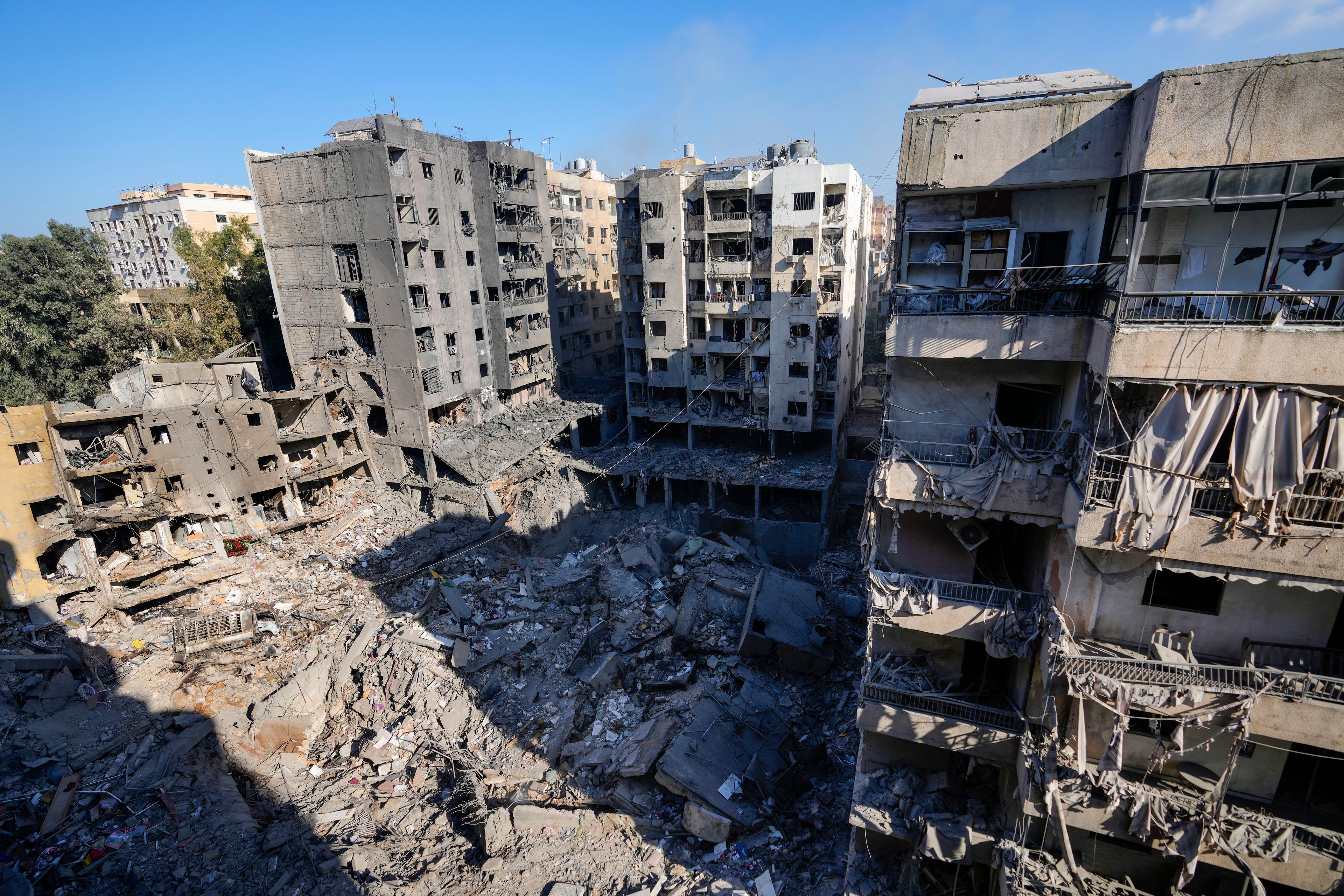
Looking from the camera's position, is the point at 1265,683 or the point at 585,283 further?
the point at 585,283

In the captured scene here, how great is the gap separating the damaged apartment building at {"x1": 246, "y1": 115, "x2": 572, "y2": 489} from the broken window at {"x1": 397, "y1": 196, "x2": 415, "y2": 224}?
2.5 inches

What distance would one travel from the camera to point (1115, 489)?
8.95m

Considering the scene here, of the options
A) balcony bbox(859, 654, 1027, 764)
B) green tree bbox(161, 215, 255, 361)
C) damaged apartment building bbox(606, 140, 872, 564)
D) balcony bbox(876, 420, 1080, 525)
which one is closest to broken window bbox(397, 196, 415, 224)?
damaged apartment building bbox(606, 140, 872, 564)

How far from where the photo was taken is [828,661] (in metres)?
18.2

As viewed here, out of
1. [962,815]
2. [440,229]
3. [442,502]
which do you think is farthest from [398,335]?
[962,815]

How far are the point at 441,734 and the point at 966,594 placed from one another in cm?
1458

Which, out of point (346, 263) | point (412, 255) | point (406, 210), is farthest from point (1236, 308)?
point (346, 263)

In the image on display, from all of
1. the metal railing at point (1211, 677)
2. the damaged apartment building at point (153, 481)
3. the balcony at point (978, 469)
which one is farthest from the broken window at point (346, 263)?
the metal railing at point (1211, 677)

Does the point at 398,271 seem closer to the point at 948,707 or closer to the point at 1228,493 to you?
the point at 948,707

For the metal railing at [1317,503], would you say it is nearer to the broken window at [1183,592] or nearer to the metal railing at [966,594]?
the broken window at [1183,592]

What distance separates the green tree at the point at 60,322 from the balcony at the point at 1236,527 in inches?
1644

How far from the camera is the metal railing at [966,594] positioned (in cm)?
1067

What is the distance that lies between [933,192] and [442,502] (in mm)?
26305

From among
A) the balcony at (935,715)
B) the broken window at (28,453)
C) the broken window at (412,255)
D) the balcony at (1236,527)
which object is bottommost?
the balcony at (935,715)
